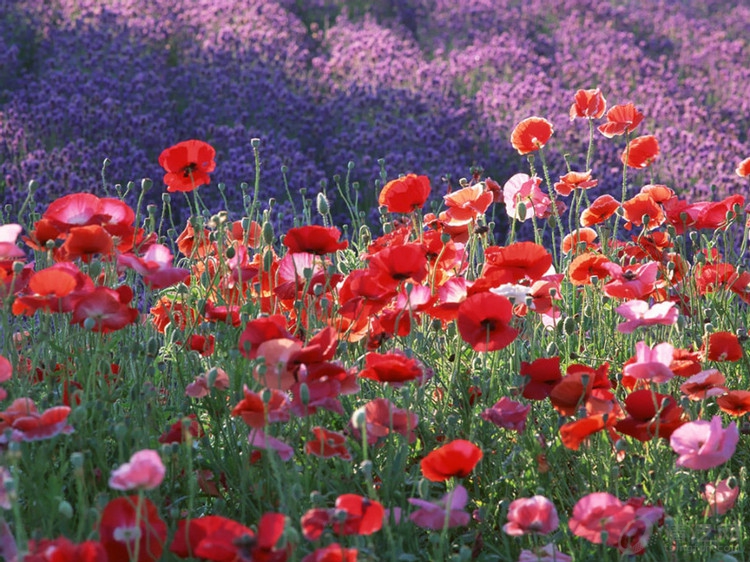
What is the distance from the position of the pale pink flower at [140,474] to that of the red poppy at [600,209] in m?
1.28

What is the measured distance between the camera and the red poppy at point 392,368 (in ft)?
4.83

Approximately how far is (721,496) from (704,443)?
0.25m

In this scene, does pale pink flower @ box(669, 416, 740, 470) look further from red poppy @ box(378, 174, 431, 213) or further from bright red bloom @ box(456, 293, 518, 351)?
red poppy @ box(378, 174, 431, 213)

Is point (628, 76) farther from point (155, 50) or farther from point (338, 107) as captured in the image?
point (155, 50)

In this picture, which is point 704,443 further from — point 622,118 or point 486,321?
point 622,118

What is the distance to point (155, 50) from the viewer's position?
5766 mm

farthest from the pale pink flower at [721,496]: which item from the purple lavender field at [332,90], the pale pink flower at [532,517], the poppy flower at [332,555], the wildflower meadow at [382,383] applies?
the purple lavender field at [332,90]

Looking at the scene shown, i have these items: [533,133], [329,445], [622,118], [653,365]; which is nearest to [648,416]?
[653,365]

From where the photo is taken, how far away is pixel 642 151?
7.72 feet

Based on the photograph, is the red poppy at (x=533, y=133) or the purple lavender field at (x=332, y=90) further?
the purple lavender field at (x=332, y=90)

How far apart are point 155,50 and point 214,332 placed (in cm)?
412

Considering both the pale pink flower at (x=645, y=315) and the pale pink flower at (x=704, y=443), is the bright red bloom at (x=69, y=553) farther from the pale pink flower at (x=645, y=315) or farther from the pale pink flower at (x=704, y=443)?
the pale pink flower at (x=645, y=315)

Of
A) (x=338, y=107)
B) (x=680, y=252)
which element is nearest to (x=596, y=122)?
(x=338, y=107)

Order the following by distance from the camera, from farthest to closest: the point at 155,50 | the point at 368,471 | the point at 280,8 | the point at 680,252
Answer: the point at 280,8, the point at 155,50, the point at 680,252, the point at 368,471
